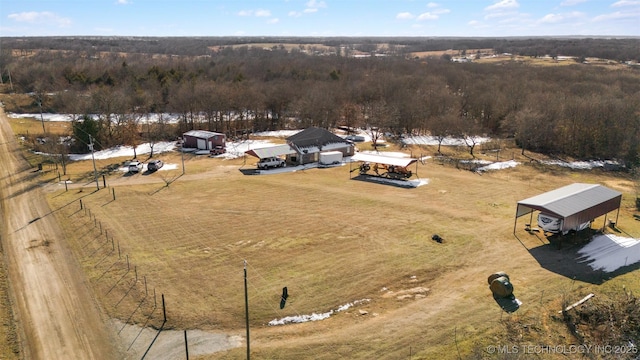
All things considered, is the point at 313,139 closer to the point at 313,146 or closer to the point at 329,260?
the point at 313,146

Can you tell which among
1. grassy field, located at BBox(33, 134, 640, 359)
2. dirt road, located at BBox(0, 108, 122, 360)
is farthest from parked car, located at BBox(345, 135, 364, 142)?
dirt road, located at BBox(0, 108, 122, 360)

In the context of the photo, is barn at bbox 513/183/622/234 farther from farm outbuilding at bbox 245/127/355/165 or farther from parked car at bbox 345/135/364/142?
parked car at bbox 345/135/364/142

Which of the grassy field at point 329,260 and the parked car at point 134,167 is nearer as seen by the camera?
the grassy field at point 329,260

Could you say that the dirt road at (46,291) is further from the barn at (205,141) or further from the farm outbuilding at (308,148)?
the farm outbuilding at (308,148)

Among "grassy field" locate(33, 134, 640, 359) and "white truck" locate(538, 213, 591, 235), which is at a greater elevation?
"white truck" locate(538, 213, 591, 235)

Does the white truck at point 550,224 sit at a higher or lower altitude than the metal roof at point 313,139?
lower

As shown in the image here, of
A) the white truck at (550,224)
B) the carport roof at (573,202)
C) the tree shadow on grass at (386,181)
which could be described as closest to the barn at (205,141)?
the tree shadow on grass at (386,181)
